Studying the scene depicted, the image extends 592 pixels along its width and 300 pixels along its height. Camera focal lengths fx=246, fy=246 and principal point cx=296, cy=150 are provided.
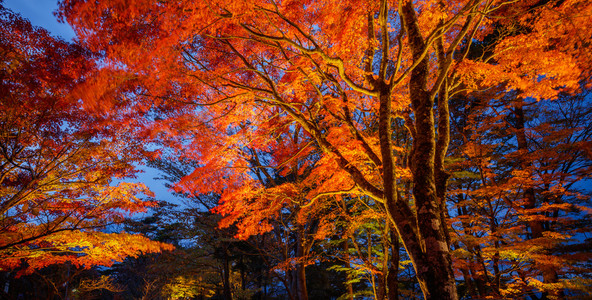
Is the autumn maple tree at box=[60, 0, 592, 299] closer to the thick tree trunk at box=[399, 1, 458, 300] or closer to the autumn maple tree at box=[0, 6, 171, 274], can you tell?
the thick tree trunk at box=[399, 1, 458, 300]

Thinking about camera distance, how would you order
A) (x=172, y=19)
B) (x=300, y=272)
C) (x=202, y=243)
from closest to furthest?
(x=172, y=19) < (x=300, y=272) < (x=202, y=243)

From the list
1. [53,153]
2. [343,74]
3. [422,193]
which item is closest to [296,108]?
[343,74]

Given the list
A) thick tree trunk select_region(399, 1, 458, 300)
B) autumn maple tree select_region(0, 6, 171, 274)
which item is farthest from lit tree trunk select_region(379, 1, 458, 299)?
autumn maple tree select_region(0, 6, 171, 274)

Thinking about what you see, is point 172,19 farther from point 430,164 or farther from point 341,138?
point 430,164

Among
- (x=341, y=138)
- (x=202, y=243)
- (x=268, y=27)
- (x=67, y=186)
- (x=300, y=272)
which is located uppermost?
(x=268, y=27)

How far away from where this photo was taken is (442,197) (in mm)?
3678

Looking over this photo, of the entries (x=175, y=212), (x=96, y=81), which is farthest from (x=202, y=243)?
(x=96, y=81)

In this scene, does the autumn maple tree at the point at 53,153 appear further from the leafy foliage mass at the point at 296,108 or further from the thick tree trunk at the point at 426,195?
the thick tree trunk at the point at 426,195

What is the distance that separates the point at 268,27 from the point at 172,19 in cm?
182

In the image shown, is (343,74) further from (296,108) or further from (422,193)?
(422,193)

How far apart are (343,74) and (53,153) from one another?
656 centimetres

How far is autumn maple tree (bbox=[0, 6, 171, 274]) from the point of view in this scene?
15.7 feet

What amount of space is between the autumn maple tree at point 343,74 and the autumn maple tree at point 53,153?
97cm

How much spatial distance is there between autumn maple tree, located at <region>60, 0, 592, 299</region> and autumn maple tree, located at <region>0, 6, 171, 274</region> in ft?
3.17
